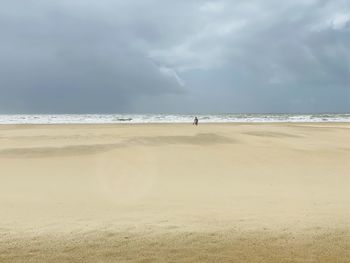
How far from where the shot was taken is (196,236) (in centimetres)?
762

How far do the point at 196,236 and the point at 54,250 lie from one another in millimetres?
2423

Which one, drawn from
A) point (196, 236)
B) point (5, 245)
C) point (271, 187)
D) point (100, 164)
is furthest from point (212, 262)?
point (100, 164)

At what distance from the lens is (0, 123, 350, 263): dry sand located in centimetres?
699

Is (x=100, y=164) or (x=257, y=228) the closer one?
(x=257, y=228)

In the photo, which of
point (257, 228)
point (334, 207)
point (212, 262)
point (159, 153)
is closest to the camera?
point (212, 262)

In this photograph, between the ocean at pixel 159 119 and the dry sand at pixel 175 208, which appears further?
the ocean at pixel 159 119

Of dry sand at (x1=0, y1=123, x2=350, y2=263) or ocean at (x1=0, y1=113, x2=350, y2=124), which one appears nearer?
dry sand at (x1=0, y1=123, x2=350, y2=263)

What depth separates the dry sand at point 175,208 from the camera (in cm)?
699

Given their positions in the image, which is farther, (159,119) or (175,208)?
(159,119)

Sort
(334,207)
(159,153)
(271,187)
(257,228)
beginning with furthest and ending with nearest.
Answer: (159,153) < (271,187) < (334,207) < (257,228)

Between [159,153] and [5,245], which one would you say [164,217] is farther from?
[159,153]

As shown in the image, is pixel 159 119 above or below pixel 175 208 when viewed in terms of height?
above

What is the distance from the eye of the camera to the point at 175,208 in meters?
9.88

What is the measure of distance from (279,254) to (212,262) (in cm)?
115
